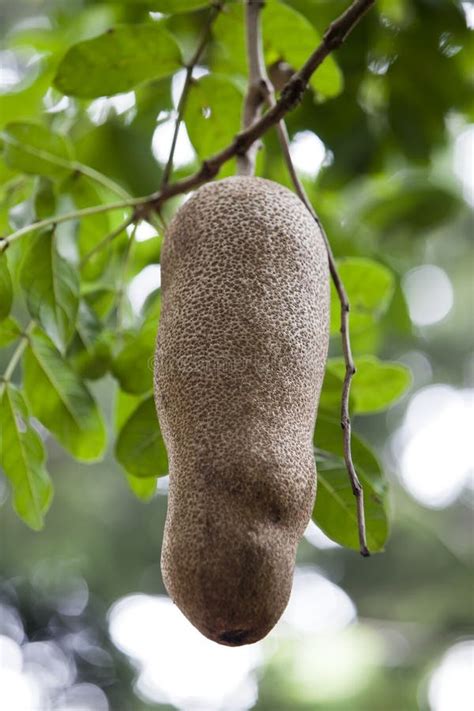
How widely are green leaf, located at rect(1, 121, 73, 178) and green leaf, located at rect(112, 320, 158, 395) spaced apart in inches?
10.4

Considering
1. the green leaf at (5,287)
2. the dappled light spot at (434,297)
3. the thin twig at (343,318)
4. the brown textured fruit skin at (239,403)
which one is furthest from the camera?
the dappled light spot at (434,297)

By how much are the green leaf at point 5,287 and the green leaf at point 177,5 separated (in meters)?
0.43

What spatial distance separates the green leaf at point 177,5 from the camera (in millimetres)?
1252

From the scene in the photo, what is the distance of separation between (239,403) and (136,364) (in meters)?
0.46

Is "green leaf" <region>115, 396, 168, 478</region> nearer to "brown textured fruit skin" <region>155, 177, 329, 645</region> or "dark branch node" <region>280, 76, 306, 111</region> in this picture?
"brown textured fruit skin" <region>155, 177, 329, 645</region>

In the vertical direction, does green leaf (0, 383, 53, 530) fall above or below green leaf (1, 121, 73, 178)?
below

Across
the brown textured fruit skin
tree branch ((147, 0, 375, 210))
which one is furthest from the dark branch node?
the brown textured fruit skin

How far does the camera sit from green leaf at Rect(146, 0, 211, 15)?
1.25 metres

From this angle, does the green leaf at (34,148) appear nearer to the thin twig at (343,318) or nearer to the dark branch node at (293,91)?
the thin twig at (343,318)

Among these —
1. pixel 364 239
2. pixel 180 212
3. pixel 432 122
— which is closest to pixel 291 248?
pixel 180 212

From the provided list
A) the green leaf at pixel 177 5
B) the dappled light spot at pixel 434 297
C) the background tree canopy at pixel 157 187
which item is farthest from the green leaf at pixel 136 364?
the dappled light spot at pixel 434 297

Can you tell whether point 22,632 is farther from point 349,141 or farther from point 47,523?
Answer: point 349,141

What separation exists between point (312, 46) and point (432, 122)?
59 centimetres

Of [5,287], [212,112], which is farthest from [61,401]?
[212,112]
